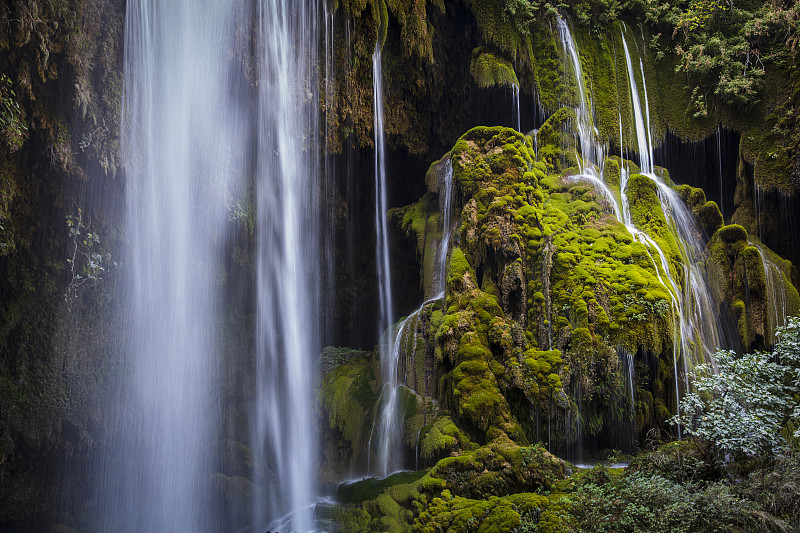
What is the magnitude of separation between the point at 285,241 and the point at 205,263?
2.01 meters

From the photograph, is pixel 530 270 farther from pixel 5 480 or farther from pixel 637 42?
pixel 5 480

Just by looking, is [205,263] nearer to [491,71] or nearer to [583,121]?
[491,71]

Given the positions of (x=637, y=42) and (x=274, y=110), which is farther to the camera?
(x=637, y=42)

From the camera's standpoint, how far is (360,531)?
828 cm

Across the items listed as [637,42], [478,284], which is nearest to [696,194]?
[637,42]

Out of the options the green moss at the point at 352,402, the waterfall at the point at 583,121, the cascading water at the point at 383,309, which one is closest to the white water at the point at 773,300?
the waterfall at the point at 583,121

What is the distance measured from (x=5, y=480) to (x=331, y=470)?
6.58 m

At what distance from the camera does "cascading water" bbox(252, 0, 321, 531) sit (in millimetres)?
11773

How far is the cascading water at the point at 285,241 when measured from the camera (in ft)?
38.6

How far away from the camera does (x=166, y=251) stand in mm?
10859

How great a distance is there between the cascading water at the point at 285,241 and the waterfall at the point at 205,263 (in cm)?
3

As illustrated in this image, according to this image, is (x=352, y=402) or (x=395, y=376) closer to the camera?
(x=395, y=376)

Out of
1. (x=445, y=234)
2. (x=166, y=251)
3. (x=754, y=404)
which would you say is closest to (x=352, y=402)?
(x=445, y=234)

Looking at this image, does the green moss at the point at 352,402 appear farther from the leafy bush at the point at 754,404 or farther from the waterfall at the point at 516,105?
the waterfall at the point at 516,105
